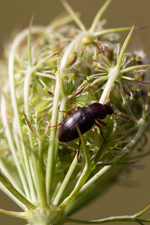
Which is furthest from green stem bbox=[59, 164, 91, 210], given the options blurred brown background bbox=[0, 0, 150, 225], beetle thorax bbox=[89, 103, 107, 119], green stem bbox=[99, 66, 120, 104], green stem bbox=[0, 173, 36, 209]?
blurred brown background bbox=[0, 0, 150, 225]

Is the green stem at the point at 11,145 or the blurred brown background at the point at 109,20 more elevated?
the blurred brown background at the point at 109,20

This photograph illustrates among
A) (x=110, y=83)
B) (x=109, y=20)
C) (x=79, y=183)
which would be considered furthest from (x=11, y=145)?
(x=109, y=20)

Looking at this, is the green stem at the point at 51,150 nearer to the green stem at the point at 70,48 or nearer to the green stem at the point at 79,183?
the green stem at the point at 79,183

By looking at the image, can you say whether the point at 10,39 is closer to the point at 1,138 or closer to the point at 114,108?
the point at 1,138

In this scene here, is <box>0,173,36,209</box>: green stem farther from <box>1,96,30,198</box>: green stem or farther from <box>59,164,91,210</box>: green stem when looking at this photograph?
<box>59,164,91,210</box>: green stem

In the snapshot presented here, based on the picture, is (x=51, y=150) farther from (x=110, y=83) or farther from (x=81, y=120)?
(x=110, y=83)

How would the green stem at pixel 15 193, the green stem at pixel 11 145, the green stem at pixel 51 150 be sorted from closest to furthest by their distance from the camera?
the green stem at pixel 15 193 → the green stem at pixel 51 150 → the green stem at pixel 11 145

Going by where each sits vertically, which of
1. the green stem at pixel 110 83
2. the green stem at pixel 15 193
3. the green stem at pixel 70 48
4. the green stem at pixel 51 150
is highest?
the green stem at pixel 70 48

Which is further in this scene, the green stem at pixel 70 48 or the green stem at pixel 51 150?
the green stem at pixel 70 48

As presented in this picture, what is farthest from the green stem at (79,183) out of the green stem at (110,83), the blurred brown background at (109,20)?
the blurred brown background at (109,20)
